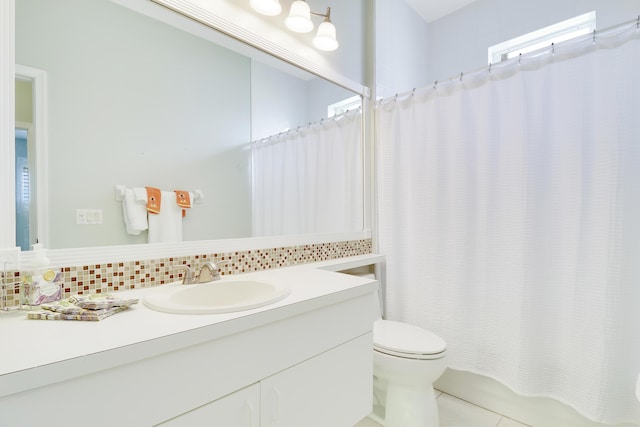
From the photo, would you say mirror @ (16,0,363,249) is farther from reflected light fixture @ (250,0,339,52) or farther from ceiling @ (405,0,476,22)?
ceiling @ (405,0,476,22)

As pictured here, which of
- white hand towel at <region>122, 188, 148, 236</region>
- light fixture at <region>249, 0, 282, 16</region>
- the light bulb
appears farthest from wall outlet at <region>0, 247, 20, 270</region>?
the light bulb

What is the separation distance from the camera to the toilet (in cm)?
134

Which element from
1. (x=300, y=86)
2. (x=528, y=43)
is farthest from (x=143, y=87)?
(x=528, y=43)

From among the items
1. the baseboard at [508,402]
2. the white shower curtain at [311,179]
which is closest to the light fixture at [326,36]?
the white shower curtain at [311,179]

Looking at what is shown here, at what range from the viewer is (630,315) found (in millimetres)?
1244

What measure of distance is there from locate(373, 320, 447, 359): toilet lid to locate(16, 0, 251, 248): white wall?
843 mm

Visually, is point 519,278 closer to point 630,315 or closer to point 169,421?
point 630,315

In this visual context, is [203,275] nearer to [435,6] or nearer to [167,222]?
[167,222]

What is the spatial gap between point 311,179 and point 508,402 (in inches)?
64.5

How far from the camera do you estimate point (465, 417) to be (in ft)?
5.34

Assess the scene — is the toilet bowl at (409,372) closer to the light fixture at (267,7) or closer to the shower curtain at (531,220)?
the shower curtain at (531,220)

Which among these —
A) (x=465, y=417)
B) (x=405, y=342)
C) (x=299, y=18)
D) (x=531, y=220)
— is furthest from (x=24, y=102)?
(x=465, y=417)

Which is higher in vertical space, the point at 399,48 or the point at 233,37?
the point at 399,48

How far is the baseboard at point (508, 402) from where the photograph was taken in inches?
57.2
